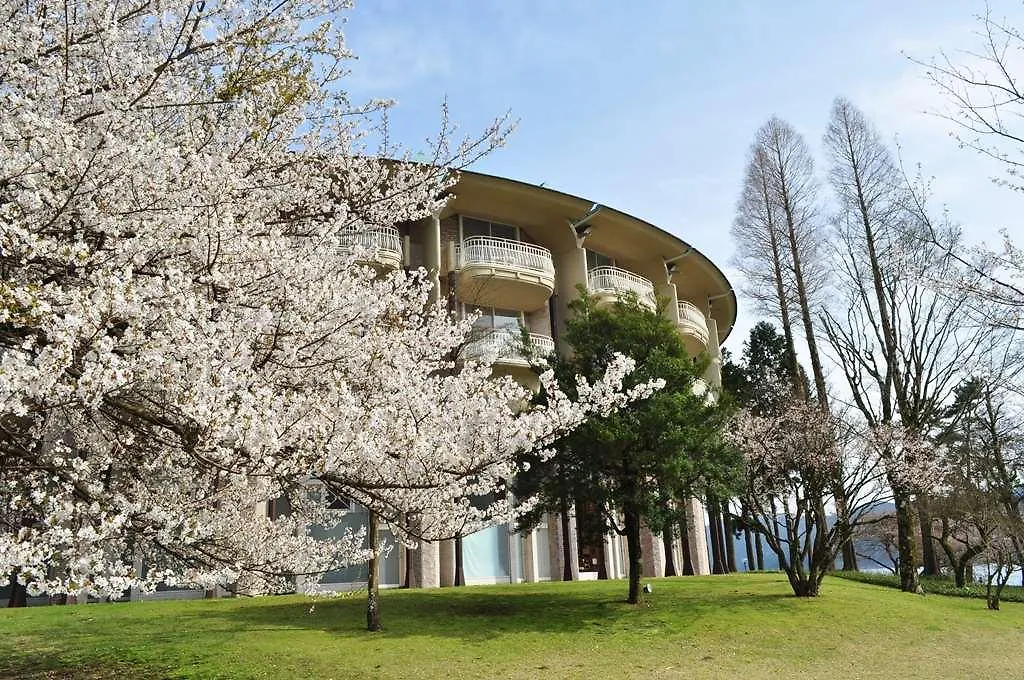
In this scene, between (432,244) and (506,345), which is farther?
(432,244)

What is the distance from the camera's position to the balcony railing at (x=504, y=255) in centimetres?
2383

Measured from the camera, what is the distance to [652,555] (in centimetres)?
2656

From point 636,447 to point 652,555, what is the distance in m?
12.9

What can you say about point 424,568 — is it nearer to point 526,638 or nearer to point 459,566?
point 459,566

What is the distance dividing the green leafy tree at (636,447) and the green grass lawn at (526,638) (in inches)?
86.9

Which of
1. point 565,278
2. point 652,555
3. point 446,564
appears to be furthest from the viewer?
point 565,278

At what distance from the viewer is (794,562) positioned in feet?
58.2

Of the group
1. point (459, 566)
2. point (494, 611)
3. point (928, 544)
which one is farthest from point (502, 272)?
point (928, 544)

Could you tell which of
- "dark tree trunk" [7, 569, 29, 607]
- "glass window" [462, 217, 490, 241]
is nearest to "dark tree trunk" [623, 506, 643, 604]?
"glass window" [462, 217, 490, 241]

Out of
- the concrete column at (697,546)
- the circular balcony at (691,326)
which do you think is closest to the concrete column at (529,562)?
the concrete column at (697,546)

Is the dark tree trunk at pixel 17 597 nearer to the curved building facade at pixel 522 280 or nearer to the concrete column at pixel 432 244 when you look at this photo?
the curved building facade at pixel 522 280

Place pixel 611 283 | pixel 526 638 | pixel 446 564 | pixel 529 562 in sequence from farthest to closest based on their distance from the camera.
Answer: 1. pixel 611 283
2. pixel 529 562
3. pixel 446 564
4. pixel 526 638

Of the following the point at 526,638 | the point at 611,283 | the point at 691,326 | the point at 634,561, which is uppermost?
the point at 611,283

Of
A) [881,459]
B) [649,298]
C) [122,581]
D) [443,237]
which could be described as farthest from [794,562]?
[122,581]
